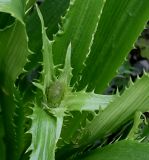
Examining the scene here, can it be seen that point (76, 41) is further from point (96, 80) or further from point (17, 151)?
point (17, 151)

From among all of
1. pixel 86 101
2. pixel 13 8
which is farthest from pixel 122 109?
pixel 13 8

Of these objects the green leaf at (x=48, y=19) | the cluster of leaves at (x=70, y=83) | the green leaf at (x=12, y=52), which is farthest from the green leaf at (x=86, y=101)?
the green leaf at (x=48, y=19)

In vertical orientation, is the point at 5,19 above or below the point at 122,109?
above

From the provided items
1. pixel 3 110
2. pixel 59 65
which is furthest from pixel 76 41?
pixel 3 110

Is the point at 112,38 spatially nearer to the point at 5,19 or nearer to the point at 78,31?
the point at 78,31

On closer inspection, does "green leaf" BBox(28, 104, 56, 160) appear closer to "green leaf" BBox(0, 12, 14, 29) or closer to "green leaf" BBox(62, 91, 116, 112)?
"green leaf" BBox(62, 91, 116, 112)

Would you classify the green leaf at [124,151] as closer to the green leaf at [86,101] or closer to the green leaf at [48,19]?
the green leaf at [86,101]
